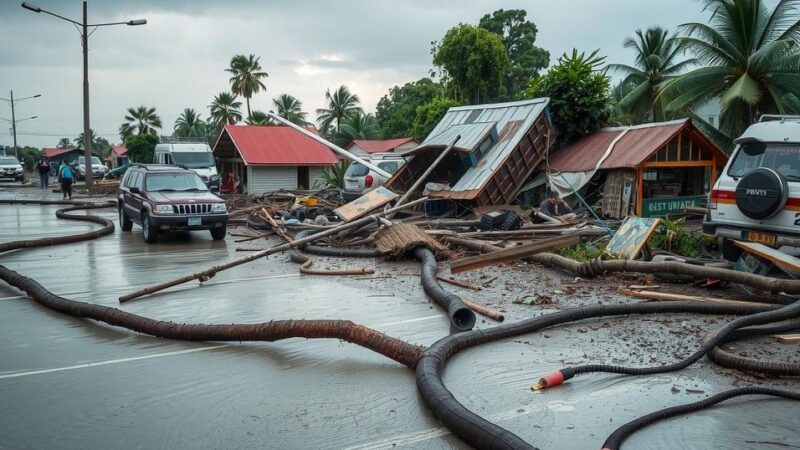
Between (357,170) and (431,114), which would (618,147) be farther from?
(431,114)

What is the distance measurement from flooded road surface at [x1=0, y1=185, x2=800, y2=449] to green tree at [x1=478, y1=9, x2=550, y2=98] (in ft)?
162

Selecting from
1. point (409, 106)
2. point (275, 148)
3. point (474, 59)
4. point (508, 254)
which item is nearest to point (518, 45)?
point (409, 106)

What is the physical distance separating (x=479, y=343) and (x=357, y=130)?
54.9m

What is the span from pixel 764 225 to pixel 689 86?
1583 centimetres

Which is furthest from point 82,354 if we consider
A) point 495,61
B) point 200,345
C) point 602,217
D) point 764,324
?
point 495,61

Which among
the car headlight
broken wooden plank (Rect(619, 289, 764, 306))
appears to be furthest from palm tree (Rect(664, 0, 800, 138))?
the car headlight

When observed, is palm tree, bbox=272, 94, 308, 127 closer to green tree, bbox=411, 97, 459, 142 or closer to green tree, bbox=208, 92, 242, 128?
green tree, bbox=208, 92, 242, 128

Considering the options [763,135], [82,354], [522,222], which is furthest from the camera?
[522,222]

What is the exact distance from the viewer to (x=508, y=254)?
11172 millimetres

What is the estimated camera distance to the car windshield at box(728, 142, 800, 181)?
9.55 metres

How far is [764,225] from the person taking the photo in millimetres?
9523

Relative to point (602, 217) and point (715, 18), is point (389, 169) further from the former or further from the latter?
point (715, 18)

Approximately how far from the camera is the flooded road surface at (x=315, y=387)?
4762 millimetres

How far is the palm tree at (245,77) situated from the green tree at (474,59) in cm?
2816
